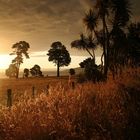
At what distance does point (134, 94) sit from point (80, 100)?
1450mm

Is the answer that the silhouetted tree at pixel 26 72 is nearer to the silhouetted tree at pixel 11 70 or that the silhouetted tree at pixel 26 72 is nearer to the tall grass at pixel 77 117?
the silhouetted tree at pixel 11 70

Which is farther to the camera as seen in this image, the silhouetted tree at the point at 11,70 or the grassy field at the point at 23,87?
the silhouetted tree at the point at 11,70

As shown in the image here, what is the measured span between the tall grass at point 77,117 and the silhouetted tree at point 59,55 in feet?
260

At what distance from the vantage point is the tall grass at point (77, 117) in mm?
7469

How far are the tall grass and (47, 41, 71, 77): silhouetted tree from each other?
260 feet

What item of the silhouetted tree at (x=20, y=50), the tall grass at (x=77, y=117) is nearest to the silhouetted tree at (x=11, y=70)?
the silhouetted tree at (x=20, y=50)

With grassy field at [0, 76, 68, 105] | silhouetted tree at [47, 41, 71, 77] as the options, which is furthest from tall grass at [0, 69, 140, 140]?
silhouetted tree at [47, 41, 71, 77]

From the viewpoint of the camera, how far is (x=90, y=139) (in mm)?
7164

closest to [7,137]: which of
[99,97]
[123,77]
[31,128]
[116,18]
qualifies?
[31,128]

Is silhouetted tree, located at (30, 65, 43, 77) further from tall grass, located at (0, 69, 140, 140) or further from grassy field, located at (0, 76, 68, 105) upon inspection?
tall grass, located at (0, 69, 140, 140)

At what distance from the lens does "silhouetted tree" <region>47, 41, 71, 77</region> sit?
89.8 meters

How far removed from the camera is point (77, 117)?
326 inches

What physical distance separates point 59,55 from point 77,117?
Result: 81821mm

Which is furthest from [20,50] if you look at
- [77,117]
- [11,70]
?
[77,117]
